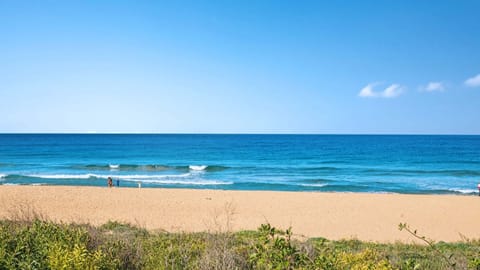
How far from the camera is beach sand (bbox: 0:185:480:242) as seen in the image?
1483cm

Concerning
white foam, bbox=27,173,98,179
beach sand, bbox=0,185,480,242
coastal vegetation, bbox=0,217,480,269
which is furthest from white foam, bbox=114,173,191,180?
coastal vegetation, bbox=0,217,480,269

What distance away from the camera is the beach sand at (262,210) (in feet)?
48.7

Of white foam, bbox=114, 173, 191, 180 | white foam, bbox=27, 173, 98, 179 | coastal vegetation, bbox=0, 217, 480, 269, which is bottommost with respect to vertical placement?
white foam, bbox=114, 173, 191, 180

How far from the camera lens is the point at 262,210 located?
18719mm

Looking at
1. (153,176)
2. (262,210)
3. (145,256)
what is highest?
(145,256)

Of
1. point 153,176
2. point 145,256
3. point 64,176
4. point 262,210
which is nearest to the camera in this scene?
point 145,256

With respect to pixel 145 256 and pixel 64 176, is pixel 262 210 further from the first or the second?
pixel 64 176

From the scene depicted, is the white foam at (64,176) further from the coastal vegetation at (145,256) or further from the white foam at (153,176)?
the coastal vegetation at (145,256)

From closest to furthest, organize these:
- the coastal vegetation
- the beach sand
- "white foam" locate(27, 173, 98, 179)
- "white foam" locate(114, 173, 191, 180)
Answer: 1. the coastal vegetation
2. the beach sand
3. "white foam" locate(27, 173, 98, 179)
4. "white foam" locate(114, 173, 191, 180)

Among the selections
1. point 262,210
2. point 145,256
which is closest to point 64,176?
point 262,210

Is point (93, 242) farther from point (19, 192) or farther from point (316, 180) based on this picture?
point (316, 180)

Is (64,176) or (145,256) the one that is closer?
(145,256)

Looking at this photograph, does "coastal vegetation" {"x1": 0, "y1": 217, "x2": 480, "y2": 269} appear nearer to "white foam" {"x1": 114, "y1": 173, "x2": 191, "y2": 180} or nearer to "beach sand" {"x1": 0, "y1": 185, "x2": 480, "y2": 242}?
"beach sand" {"x1": 0, "y1": 185, "x2": 480, "y2": 242}

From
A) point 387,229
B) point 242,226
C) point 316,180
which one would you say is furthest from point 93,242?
point 316,180
